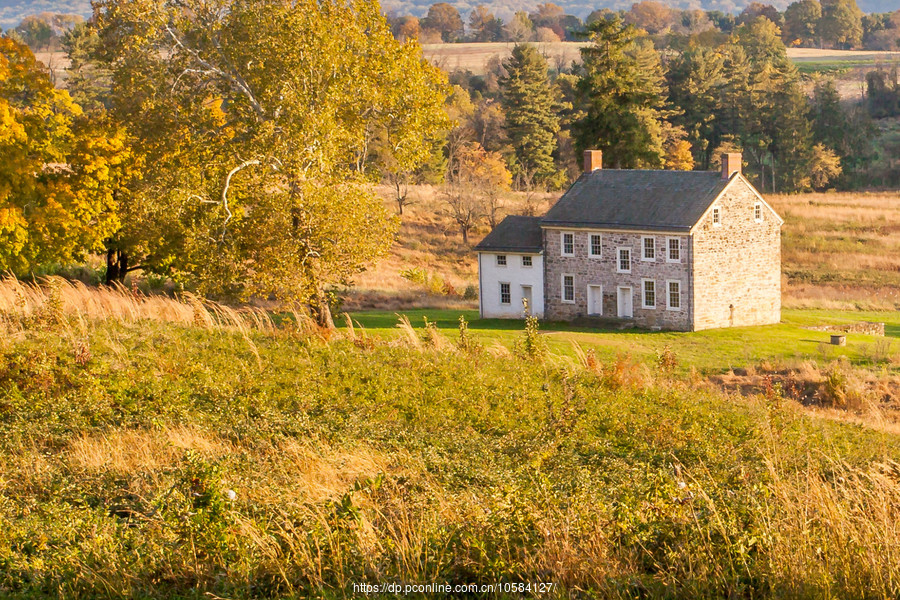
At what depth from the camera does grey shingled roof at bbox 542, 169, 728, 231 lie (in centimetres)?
4419

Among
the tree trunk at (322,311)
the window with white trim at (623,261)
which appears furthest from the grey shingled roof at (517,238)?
the tree trunk at (322,311)

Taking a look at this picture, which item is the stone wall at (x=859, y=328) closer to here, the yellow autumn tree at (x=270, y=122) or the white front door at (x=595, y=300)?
the white front door at (x=595, y=300)

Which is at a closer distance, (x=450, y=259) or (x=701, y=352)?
(x=701, y=352)

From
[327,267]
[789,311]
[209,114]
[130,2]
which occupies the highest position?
[130,2]

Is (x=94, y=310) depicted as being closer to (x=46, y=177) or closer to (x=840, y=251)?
(x=46, y=177)

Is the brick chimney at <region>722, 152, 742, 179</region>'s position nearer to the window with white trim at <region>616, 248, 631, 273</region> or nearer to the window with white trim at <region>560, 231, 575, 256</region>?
the window with white trim at <region>616, 248, 631, 273</region>

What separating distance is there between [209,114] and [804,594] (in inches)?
1011

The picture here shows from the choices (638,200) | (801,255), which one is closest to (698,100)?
(801,255)

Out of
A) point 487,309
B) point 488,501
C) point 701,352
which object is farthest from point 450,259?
point 488,501

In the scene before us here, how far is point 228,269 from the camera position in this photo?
2722 centimetres

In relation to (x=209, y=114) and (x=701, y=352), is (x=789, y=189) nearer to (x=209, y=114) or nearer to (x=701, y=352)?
(x=701, y=352)

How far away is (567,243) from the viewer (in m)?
47.3

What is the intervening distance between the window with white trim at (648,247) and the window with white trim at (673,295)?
146 centimetres

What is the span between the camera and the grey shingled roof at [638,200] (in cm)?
4419
